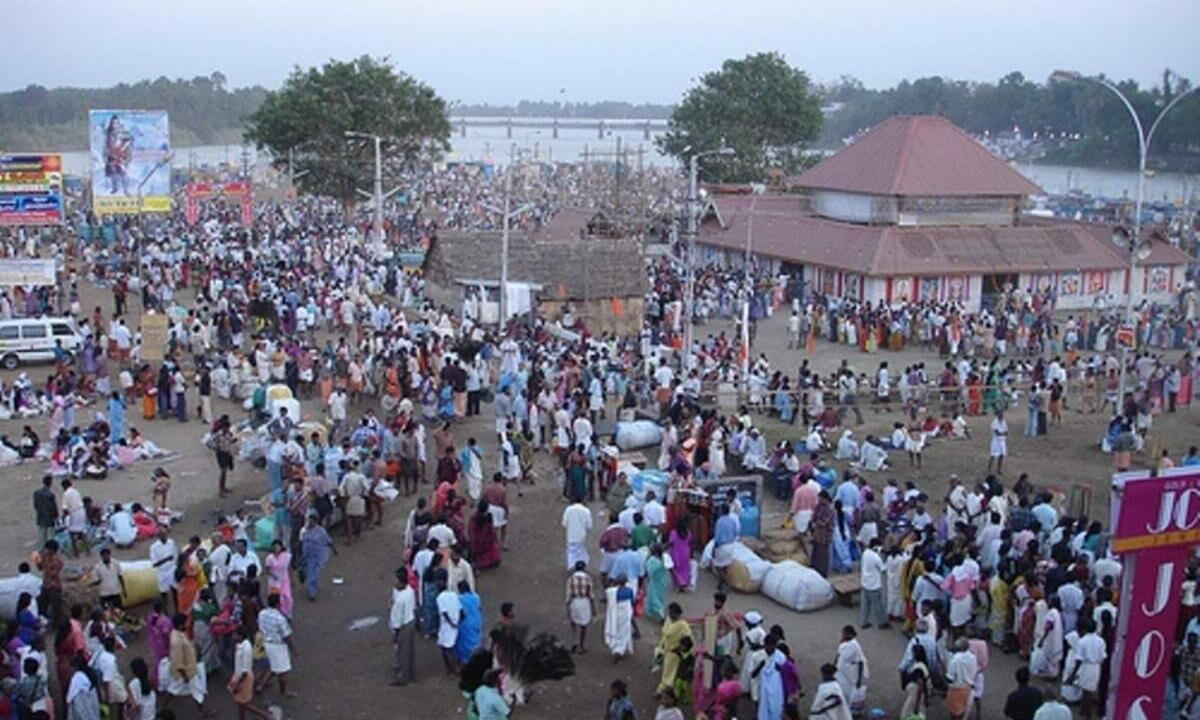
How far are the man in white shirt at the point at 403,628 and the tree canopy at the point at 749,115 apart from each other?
53741 millimetres

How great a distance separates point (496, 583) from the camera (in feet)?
47.1

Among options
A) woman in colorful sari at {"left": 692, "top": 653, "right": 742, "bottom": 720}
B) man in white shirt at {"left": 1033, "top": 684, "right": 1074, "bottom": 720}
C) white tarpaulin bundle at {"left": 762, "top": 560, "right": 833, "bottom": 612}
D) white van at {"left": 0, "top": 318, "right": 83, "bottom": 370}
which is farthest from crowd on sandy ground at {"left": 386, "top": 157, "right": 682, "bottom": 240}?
man in white shirt at {"left": 1033, "top": 684, "right": 1074, "bottom": 720}

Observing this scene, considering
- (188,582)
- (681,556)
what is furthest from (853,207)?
A: (188,582)

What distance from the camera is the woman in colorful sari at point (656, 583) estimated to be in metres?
12.8

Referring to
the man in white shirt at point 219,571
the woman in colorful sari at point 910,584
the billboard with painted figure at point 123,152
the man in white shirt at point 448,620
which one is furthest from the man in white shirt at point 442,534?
the billboard with painted figure at point 123,152

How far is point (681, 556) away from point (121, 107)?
159 metres

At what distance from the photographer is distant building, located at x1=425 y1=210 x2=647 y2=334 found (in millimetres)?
30531

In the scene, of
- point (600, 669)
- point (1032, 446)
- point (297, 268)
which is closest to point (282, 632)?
point (600, 669)

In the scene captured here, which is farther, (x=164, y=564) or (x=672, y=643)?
(x=164, y=564)

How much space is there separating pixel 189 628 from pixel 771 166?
56985 millimetres

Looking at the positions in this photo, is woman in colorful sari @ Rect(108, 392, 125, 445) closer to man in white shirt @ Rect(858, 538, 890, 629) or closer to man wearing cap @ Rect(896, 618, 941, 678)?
man in white shirt @ Rect(858, 538, 890, 629)

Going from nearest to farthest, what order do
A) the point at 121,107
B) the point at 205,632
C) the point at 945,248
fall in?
the point at 205,632 < the point at 945,248 < the point at 121,107

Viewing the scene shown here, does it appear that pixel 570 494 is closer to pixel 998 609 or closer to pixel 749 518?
pixel 749 518

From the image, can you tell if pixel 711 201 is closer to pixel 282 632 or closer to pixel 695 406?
pixel 695 406
